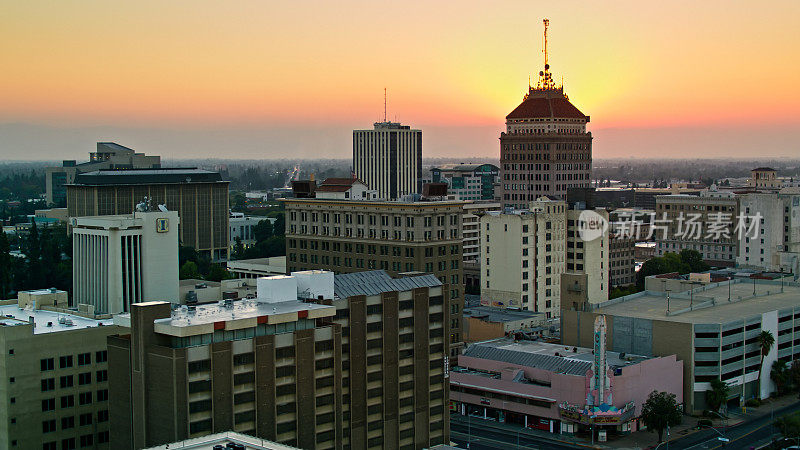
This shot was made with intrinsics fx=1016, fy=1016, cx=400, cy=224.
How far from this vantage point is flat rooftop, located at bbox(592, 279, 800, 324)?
4587 inches

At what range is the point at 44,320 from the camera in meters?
91.2

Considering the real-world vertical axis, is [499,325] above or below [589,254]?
below

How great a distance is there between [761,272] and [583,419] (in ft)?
238

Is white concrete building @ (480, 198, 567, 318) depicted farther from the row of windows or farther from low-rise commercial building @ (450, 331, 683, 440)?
the row of windows

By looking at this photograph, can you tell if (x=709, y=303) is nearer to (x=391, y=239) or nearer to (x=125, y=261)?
(x=391, y=239)

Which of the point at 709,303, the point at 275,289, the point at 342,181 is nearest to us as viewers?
the point at 275,289

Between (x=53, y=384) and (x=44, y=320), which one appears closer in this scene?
(x=53, y=384)

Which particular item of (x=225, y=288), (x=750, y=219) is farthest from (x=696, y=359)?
(x=750, y=219)

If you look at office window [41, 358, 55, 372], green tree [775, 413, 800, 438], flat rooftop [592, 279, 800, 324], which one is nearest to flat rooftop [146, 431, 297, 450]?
office window [41, 358, 55, 372]

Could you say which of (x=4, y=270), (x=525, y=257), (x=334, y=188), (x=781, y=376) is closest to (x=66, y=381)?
(x=334, y=188)

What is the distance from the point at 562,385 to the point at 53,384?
49061mm

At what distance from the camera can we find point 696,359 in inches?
4363

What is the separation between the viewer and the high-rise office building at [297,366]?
69.3 metres

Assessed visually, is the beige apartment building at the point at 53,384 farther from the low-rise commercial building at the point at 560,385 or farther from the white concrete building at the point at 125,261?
the low-rise commercial building at the point at 560,385
